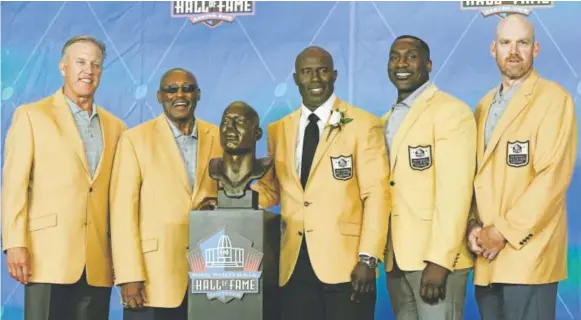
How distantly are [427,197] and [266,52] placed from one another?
1517 millimetres

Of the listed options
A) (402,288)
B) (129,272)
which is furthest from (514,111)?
(129,272)

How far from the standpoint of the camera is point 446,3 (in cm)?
534

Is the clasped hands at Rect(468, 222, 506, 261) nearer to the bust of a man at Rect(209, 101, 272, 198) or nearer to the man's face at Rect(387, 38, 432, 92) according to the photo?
the man's face at Rect(387, 38, 432, 92)

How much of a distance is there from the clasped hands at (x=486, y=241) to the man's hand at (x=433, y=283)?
0.67ft

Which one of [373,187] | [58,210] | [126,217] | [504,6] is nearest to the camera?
[373,187]

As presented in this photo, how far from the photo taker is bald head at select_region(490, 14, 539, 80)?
4621 mm

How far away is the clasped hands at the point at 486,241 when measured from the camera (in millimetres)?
4414

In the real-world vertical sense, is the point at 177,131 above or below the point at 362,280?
above

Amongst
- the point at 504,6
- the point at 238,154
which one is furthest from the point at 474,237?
the point at 504,6

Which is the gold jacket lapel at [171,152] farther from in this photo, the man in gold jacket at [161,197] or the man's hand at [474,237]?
the man's hand at [474,237]

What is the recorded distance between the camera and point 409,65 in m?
4.67

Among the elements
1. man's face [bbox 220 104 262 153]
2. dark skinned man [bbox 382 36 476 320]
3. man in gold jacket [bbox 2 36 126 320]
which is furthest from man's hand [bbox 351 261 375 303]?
man in gold jacket [bbox 2 36 126 320]

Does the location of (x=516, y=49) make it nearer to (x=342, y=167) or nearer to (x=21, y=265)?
(x=342, y=167)

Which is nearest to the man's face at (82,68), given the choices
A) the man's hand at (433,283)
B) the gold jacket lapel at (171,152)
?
the gold jacket lapel at (171,152)
